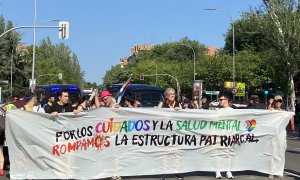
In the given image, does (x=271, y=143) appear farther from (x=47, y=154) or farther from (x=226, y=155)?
(x=47, y=154)

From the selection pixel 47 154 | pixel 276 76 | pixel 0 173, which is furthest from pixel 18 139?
pixel 276 76

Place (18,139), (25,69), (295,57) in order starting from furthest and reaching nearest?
(25,69)
(295,57)
(18,139)

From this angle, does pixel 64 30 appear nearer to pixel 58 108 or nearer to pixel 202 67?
pixel 58 108

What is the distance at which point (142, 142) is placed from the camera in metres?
9.78

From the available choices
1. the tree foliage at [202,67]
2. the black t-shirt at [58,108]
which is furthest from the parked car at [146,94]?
the tree foliage at [202,67]

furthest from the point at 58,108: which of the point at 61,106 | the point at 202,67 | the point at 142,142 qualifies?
the point at 202,67

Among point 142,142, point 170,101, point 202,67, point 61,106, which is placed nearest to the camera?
point 142,142

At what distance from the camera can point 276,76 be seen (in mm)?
44156

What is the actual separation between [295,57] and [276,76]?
4083mm

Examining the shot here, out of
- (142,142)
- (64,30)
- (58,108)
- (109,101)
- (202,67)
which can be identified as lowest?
(142,142)

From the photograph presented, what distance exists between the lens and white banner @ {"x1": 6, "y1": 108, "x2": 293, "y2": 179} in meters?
9.28

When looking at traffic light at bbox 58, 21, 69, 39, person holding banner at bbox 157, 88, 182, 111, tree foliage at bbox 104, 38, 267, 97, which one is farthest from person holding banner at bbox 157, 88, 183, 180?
tree foliage at bbox 104, 38, 267, 97

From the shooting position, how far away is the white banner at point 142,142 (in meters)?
9.28

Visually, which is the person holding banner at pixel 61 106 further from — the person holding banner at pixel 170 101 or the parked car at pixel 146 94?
the parked car at pixel 146 94
